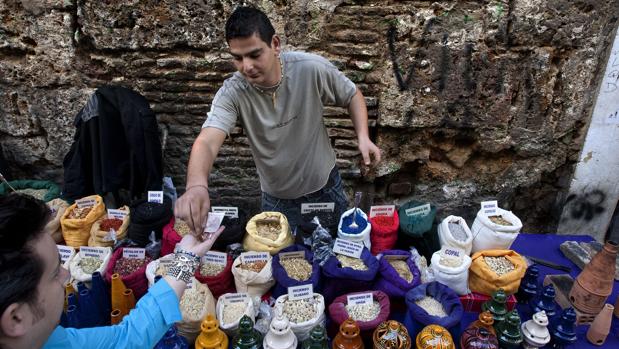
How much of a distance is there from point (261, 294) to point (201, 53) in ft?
6.21

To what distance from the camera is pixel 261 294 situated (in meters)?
1.65

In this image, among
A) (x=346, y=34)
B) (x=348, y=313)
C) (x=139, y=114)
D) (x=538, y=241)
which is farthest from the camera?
(x=346, y=34)

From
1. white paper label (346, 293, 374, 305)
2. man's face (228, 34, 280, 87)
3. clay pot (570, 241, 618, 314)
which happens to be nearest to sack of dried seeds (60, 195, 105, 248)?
man's face (228, 34, 280, 87)

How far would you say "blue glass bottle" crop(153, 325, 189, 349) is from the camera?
1.35 metres

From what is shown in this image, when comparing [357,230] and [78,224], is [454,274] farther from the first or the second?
[78,224]

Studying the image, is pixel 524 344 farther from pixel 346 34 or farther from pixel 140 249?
pixel 346 34

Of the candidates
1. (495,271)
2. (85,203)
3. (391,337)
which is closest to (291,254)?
(391,337)

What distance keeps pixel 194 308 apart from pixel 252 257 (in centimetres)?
29

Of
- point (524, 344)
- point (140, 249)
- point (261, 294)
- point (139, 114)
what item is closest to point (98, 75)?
point (139, 114)

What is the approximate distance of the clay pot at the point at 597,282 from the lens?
1569 mm

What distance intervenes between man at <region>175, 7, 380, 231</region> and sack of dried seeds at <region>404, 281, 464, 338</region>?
25.5 inches

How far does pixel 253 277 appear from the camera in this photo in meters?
1.56

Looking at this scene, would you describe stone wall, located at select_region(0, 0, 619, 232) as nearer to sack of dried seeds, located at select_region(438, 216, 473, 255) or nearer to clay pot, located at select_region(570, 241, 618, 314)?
sack of dried seeds, located at select_region(438, 216, 473, 255)

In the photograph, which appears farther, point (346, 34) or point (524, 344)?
point (346, 34)
